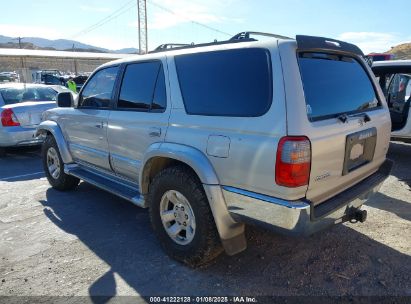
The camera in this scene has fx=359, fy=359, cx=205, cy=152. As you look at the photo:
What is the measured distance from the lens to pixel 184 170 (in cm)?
317

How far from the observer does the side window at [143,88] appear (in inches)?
137

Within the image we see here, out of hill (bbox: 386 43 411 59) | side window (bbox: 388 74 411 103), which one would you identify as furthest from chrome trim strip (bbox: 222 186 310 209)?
hill (bbox: 386 43 411 59)

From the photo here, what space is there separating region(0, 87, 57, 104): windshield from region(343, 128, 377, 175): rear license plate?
24.6 feet

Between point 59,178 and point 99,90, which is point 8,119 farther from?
point 99,90

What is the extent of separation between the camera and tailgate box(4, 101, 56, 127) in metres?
7.60

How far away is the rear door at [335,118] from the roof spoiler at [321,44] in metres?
0.06

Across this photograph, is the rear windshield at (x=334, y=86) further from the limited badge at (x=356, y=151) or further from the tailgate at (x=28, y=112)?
the tailgate at (x=28, y=112)

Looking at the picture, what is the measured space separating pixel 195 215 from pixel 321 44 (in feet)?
5.65

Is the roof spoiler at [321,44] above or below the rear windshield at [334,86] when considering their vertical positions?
above

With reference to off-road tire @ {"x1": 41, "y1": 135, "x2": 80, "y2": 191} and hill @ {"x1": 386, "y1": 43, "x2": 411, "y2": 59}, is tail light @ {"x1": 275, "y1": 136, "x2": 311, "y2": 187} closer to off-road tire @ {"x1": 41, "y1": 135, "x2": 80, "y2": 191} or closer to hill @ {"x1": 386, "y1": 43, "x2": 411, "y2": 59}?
off-road tire @ {"x1": 41, "y1": 135, "x2": 80, "y2": 191}

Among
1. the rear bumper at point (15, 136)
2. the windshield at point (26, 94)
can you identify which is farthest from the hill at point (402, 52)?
the rear bumper at point (15, 136)

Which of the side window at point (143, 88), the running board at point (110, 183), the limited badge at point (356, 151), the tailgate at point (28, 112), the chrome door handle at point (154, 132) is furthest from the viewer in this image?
the tailgate at point (28, 112)

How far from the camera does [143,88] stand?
3725mm

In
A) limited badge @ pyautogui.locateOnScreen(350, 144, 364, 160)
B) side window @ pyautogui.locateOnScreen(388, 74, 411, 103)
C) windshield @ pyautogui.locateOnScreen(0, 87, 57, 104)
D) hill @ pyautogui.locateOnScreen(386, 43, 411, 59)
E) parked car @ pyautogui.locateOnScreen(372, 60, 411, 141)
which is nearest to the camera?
limited badge @ pyautogui.locateOnScreen(350, 144, 364, 160)
